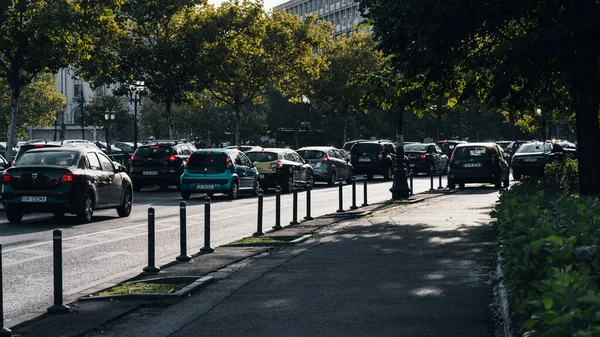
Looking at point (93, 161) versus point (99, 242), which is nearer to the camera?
point (99, 242)

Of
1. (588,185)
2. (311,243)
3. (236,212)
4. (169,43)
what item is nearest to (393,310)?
(311,243)

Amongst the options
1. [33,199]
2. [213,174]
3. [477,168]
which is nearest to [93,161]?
[33,199]

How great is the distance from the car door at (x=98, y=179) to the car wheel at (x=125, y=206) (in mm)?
985

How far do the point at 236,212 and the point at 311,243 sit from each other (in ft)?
27.0

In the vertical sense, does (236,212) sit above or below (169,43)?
below

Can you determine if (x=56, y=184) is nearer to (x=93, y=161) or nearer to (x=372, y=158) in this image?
(x=93, y=161)

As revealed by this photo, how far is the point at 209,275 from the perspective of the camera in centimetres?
1141

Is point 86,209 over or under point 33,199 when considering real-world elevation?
under

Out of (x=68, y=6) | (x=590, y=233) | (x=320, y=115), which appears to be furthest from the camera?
(x=320, y=115)

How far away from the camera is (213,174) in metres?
28.7

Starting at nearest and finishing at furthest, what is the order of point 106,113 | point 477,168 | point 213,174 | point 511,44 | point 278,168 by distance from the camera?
point 511,44 → point 213,174 → point 278,168 → point 477,168 → point 106,113

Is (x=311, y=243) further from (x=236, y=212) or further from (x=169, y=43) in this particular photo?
(x=169, y=43)

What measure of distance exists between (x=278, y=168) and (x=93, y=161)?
12.8m

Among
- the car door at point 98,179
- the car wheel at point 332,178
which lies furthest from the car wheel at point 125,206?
the car wheel at point 332,178
